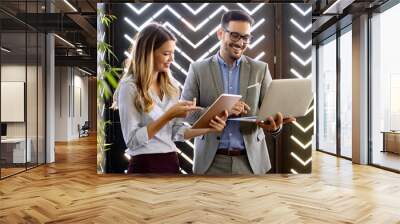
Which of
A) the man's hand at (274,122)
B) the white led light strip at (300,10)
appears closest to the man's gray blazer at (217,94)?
the man's hand at (274,122)

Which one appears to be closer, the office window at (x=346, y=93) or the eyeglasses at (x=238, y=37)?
the eyeglasses at (x=238, y=37)

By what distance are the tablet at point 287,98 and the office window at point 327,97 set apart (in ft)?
17.5

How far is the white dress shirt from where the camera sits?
462cm

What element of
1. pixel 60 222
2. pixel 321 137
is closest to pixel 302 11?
pixel 60 222

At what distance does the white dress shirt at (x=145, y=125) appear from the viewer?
462cm

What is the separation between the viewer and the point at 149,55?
485 centimetres

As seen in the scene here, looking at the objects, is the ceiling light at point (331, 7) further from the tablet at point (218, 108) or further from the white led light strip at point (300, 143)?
the tablet at point (218, 108)

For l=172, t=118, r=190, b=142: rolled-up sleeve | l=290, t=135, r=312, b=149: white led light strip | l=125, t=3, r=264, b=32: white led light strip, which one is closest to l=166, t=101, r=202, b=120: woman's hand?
l=172, t=118, r=190, b=142: rolled-up sleeve

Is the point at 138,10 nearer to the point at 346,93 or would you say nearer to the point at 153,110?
the point at 153,110

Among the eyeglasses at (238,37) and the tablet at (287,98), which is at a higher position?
the eyeglasses at (238,37)

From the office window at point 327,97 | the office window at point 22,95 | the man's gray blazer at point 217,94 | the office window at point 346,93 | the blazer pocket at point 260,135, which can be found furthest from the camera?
the office window at point 327,97

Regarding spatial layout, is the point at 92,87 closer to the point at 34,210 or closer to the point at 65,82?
the point at 65,82

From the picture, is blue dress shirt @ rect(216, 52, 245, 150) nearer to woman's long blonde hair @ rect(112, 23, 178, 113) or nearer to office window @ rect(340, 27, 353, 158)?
woman's long blonde hair @ rect(112, 23, 178, 113)

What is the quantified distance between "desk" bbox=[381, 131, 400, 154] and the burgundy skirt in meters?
4.22
